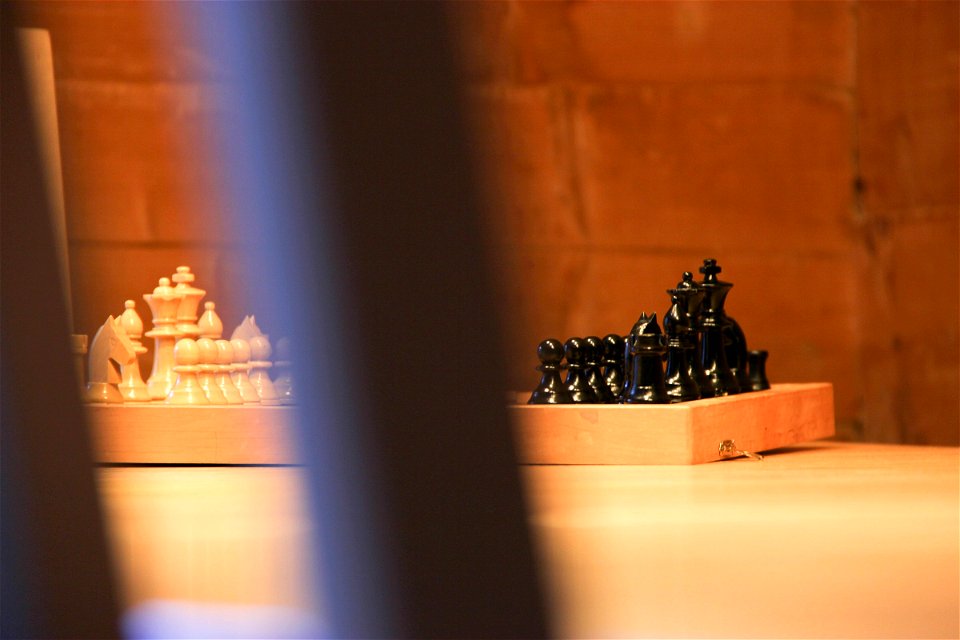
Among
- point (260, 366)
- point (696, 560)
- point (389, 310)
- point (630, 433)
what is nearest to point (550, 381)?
point (630, 433)

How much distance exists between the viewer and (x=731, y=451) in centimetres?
109

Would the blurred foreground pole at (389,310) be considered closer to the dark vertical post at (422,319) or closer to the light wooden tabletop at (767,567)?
the dark vertical post at (422,319)

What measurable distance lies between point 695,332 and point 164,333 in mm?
675

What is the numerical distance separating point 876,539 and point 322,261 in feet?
1.20

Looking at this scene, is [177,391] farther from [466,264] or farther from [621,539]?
[466,264]

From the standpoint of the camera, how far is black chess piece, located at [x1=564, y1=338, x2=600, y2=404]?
115 centimetres

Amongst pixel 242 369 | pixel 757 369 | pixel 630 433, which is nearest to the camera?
pixel 630 433

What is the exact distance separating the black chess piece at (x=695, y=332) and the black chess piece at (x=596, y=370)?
Result: 0.10 metres

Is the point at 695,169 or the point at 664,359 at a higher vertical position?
the point at 695,169

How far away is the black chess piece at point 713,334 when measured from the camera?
1313 mm

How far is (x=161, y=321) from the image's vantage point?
60.8 inches

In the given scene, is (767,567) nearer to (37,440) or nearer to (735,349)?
(37,440)

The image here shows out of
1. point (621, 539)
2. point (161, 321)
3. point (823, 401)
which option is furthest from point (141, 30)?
point (621, 539)

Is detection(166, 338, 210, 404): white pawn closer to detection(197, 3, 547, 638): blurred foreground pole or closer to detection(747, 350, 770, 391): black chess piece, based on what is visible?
detection(747, 350, 770, 391): black chess piece
